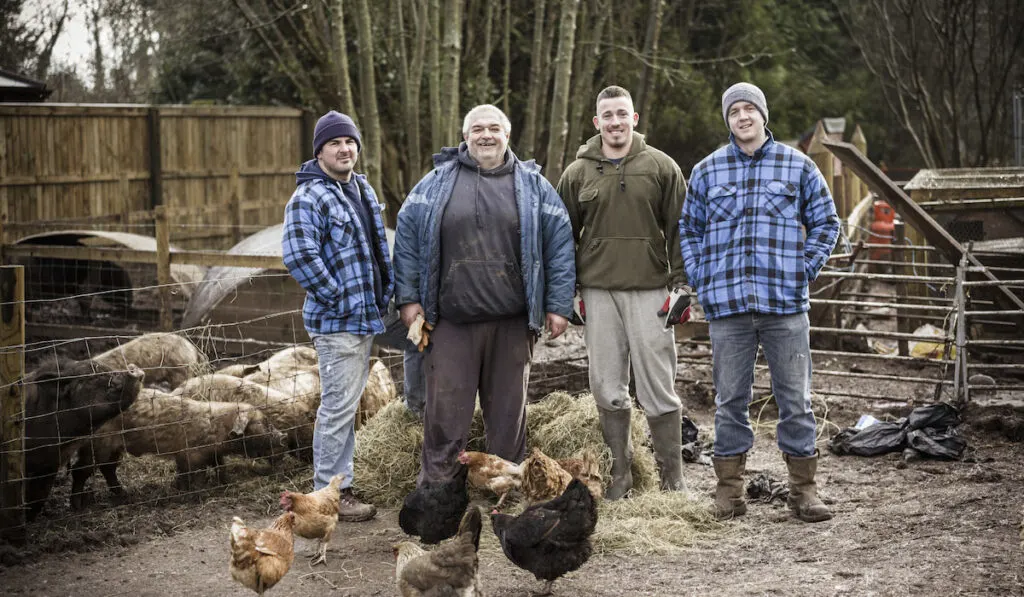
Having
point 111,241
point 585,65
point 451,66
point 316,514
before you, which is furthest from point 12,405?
point 585,65

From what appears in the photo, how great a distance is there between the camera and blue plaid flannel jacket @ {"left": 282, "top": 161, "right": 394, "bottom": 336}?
5312 millimetres

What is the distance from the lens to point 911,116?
25891 millimetres

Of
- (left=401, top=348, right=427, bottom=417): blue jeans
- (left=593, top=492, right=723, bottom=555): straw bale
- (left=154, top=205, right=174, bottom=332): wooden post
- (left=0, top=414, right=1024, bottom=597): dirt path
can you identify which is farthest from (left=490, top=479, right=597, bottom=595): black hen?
(left=154, top=205, right=174, bottom=332): wooden post

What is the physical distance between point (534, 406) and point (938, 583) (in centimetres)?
253

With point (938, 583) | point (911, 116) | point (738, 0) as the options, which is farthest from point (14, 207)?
point (911, 116)

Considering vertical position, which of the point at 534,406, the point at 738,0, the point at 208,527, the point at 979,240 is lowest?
the point at 208,527

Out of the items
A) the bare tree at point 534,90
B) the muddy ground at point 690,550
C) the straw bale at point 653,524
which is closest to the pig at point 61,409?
the muddy ground at point 690,550

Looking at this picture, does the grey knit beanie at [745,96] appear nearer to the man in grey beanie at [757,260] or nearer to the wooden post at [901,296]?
the man in grey beanie at [757,260]

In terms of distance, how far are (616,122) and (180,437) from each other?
9.94 feet

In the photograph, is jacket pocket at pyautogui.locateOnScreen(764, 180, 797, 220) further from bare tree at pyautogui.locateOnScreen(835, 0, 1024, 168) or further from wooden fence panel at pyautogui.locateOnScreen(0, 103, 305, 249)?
bare tree at pyautogui.locateOnScreen(835, 0, 1024, 168)

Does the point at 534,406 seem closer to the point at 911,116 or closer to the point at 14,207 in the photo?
the point at 14,207

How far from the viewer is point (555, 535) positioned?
4.50 meters

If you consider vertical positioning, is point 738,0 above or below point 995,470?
above

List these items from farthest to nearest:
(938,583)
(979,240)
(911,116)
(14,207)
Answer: (911,116)
(14,207)
(979,240)
(938,583)
